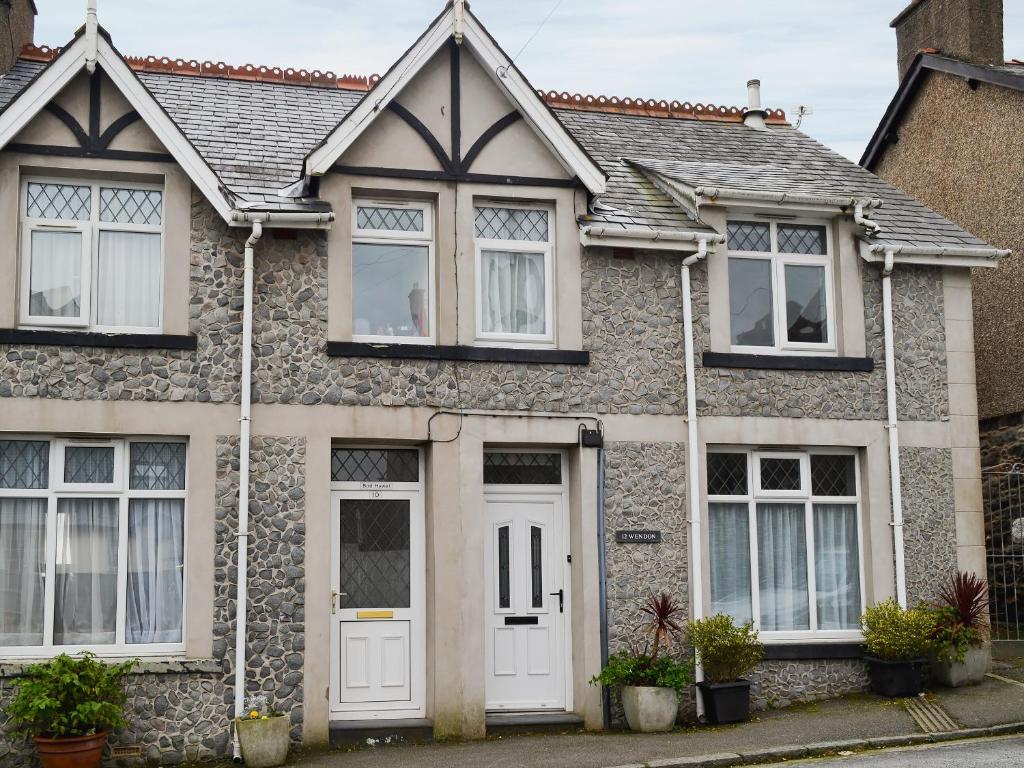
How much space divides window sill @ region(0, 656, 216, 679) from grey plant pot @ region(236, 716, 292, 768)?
2.31ft

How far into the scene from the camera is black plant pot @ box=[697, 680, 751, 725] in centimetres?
1262

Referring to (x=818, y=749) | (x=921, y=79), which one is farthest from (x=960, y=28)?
(x=818, y=749)

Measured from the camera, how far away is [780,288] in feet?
47.0

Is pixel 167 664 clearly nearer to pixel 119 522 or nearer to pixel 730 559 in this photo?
pixel 119 522

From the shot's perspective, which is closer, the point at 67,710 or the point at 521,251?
the point at 67,710

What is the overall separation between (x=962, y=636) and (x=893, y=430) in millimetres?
2326

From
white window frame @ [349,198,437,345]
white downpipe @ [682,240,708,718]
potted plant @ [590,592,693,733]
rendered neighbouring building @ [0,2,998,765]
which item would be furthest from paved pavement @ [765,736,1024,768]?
white window frame @ [349,198,437,345]

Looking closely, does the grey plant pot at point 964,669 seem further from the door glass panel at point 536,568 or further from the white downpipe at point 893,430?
the door glass panel at point 536,568

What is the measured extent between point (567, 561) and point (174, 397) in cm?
440

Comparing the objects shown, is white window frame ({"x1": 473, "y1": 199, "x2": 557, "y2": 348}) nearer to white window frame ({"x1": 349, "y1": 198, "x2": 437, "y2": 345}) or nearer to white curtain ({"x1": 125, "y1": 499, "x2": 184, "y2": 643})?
white window frame ({"x1": 349, "y1": 198, "x2": 437, "y2": 345})

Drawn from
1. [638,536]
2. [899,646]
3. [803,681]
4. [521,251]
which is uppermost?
[521,251]

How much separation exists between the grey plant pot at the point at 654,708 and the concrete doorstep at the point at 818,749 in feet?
4.23

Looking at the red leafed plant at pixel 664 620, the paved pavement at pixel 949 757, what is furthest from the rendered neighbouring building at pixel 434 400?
the paved pavement at pixel 949 757

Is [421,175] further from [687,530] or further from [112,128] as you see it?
[687,530]
